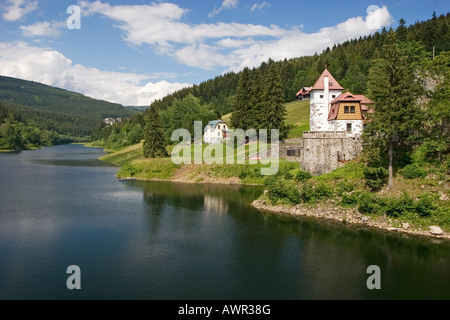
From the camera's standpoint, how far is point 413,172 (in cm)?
3612

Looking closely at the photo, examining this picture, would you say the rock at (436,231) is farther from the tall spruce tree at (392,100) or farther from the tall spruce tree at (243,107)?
the tall spruce tree at (243,107)

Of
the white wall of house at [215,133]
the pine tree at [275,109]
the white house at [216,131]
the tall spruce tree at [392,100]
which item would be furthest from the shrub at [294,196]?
the white wall of house at [215,133]

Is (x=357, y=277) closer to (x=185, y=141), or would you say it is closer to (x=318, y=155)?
(x=318, y=155)

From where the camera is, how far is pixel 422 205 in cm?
3209

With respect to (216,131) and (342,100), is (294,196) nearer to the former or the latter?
(342,100)

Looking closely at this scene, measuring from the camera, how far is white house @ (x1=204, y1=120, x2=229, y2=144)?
87938mm

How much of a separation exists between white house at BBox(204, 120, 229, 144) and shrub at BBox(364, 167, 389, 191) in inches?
2064

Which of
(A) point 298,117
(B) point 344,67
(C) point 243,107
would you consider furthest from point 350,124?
(B) point 344,67

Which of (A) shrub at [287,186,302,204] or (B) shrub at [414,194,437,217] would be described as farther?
(A) shrub at [287,186,302,204]

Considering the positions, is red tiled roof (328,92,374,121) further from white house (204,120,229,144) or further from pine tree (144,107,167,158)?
pine tree (144,107,167,158)

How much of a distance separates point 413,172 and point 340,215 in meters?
8.98

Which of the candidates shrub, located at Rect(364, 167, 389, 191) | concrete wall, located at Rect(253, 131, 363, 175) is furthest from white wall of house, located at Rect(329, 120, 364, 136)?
shrub, located at Rect(364, 167, 389, 191)

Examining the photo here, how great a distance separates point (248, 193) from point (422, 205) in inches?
959
